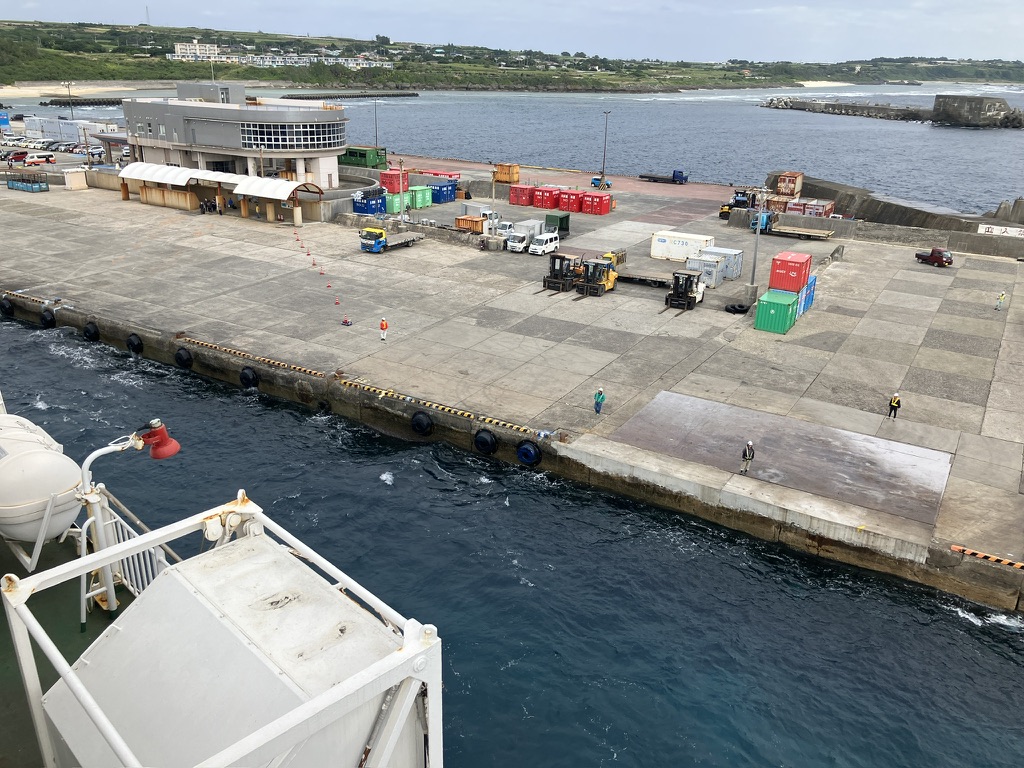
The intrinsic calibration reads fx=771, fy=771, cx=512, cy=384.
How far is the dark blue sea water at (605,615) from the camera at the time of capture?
70.0 feet

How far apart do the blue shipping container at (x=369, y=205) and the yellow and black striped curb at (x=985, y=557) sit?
6164 centimetres

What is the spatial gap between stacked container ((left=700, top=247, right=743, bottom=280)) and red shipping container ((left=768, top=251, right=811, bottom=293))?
7231 mm

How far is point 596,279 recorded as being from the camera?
54938mm

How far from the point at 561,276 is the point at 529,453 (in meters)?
24.2

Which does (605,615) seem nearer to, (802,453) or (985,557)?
(802,453)

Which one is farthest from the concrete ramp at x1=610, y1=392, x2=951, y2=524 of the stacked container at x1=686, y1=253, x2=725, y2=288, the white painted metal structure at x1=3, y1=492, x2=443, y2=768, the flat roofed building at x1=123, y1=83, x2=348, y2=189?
the flat roofed building at x1=123, y1=83, x2=348, y2=189

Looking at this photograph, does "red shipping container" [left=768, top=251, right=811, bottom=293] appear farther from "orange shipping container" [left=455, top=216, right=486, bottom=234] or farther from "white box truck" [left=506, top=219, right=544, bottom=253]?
"orange shipping container" [left=455, top=216, right=486, bottom=234]

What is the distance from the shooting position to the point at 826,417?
36.7m

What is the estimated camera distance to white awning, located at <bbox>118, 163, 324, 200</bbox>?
7181 cm

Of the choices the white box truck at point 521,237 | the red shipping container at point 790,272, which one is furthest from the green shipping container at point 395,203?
the red shipping container at point 790,272

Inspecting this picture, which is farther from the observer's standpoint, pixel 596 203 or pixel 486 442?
pixel 596 203

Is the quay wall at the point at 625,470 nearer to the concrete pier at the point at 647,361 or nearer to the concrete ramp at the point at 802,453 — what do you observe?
the concrete pier at the point at 647,361

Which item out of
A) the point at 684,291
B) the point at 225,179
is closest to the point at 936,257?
the point at 684,291

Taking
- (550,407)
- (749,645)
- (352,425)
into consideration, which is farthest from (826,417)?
(352,425)
